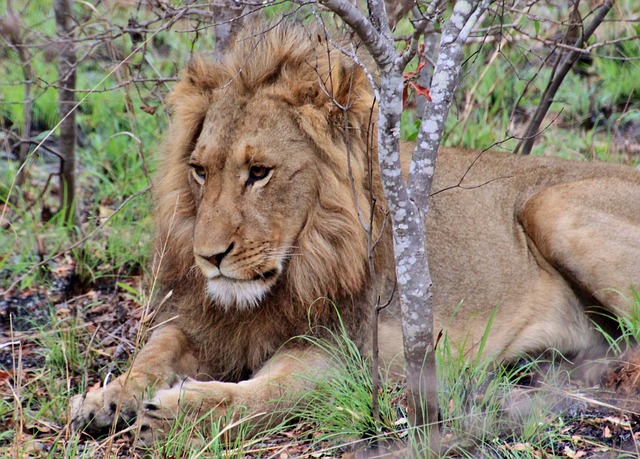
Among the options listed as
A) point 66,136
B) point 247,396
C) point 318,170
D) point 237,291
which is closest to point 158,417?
point 247,396

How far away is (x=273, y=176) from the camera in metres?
3.71

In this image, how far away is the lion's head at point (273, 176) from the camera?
3645mm

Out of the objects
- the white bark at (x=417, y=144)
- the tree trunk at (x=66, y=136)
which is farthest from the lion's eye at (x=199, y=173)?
the tree trunk at (x=66, y=136)

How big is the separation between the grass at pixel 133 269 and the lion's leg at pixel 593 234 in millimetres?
274

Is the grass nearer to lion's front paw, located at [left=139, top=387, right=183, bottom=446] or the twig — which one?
lion's front paw, located at [left=139, top=387, right=183, bottom=446]

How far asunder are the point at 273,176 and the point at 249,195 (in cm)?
13

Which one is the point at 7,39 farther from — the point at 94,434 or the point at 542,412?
the point at 542,412

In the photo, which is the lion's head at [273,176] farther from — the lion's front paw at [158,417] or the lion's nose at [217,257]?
the lion's front paw at [158,417]

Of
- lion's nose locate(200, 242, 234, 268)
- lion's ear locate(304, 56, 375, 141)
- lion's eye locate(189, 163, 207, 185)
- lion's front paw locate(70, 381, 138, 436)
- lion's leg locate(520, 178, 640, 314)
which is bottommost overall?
lion's front paw locate(70, 381, 138, 436)

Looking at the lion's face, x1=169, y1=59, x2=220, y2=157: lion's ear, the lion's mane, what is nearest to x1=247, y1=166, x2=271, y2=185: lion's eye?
the lion's face

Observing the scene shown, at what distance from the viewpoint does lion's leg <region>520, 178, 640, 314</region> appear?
4.31 meters

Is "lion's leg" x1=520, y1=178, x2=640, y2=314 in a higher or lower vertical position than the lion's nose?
lower

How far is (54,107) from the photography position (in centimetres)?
754

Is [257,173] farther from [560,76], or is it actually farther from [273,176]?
[560,76]
